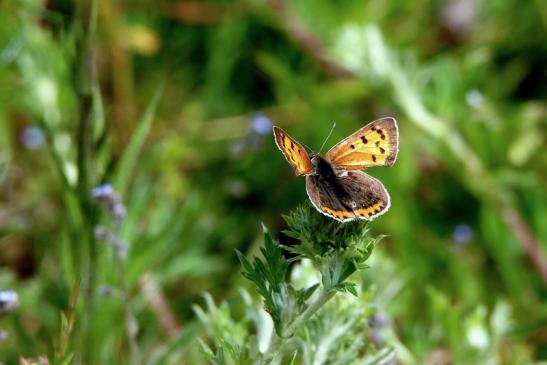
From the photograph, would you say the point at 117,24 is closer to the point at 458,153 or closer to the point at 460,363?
the point at 458,153

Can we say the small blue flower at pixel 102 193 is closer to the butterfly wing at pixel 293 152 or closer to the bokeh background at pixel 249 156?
the bokeh background at pixel 249 156

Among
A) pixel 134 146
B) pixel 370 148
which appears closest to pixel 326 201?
pixel 370 148

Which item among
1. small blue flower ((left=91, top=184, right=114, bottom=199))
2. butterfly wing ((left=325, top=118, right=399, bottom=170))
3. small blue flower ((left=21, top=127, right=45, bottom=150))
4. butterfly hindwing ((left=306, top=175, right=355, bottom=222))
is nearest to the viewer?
butterfly hindwing ((left=306, top=175, right=355, bottom=222))

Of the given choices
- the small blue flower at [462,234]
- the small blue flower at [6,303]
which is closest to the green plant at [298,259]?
the small blue flower at [6,303]

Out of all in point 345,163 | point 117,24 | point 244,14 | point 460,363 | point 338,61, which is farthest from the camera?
point 244,14

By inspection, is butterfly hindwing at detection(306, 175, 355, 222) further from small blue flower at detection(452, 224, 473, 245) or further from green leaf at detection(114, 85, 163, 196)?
small blue flower at detection(452, 224, 473, 245)

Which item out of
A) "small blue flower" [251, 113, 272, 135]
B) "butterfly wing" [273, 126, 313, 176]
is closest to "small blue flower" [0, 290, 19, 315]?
"butterfly wing" [273, 126, 313, 176]

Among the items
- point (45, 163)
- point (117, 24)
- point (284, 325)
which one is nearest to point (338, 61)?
point (117, 24)

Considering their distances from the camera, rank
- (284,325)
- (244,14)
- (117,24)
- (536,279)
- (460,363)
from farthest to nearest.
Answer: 1. (244,14)
2. (117,24)
3. (536,279)
4. (460,363)
5. (284,325)
